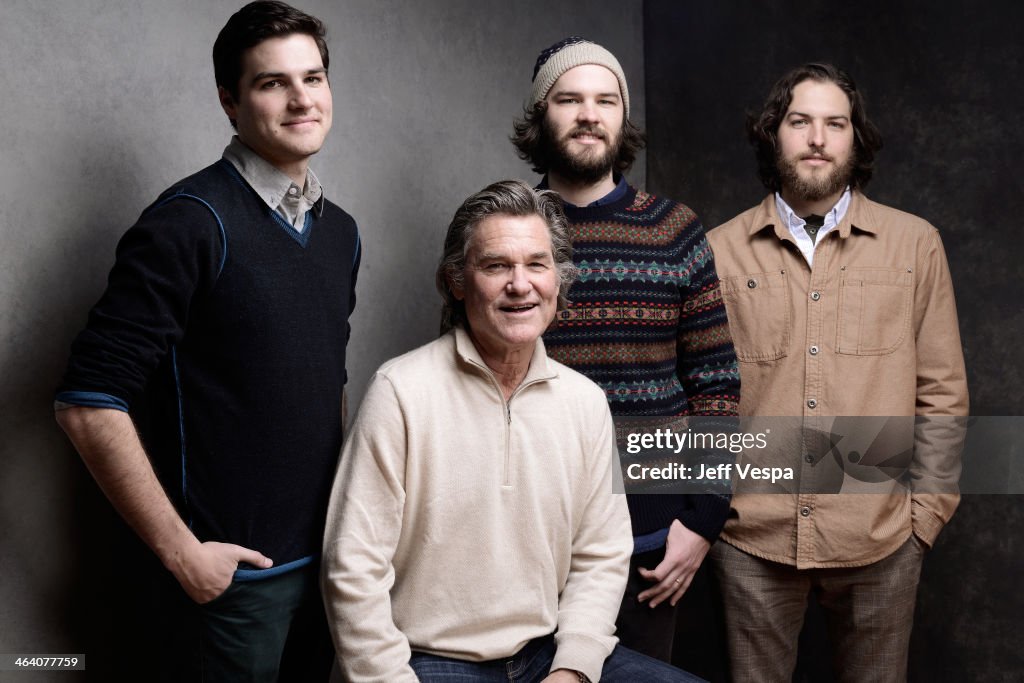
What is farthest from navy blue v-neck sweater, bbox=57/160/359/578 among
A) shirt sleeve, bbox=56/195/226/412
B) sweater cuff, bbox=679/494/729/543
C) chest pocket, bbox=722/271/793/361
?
chest pocket, bbox=722/271/793/361

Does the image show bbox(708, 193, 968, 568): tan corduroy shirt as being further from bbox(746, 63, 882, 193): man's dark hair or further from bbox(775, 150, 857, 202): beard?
bbox(746, 63, 882, 193): man's dark hair

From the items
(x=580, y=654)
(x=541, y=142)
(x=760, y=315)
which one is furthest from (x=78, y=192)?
(x=760, y=315)

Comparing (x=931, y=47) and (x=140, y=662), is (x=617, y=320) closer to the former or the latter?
(x=140, y=662)

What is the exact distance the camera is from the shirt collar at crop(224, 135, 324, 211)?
2.00m

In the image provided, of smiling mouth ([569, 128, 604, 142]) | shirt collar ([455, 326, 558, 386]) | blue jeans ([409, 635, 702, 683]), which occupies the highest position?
smiling mouth ([569, 128, 604, 142])

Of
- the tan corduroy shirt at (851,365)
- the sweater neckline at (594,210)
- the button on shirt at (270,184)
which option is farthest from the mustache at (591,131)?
the button on shirt at (270,184)

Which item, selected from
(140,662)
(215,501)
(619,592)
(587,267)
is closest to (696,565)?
(619,592)

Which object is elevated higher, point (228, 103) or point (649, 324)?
point (228, 103)

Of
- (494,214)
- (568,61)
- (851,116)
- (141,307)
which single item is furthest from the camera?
(851,116)

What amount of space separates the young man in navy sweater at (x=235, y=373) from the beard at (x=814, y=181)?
1.43 m

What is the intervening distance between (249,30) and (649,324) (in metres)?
1.16

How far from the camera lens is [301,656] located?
2.17 metres

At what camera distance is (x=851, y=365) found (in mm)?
2717

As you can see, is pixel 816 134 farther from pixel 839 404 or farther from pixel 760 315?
pixel 839 404
